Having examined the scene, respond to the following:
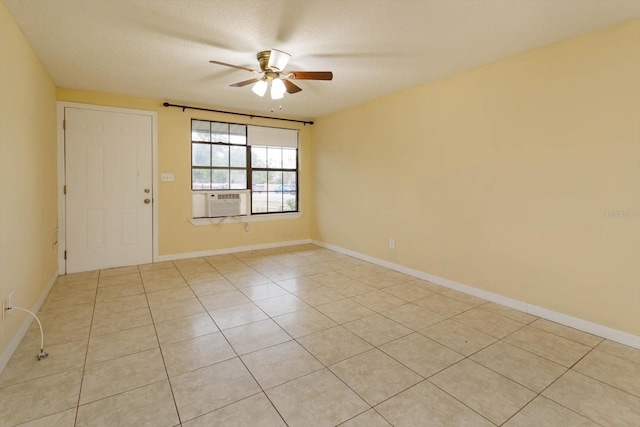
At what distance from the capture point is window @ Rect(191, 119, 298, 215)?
16.4 ft

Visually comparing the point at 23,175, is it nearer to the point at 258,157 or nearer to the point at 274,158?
the point at 258,157

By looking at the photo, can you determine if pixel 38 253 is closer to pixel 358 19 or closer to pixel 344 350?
pixel 344 350

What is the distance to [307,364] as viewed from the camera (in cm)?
212

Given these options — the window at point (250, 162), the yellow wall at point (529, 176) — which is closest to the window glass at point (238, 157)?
the window at point (250, 162)

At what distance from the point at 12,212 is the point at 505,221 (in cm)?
410

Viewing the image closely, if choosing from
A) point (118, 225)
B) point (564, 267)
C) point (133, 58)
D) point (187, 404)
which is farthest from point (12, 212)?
point (564, 267)

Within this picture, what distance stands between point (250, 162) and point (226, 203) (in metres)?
0.82

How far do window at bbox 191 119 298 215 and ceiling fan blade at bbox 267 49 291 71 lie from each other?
248 cm

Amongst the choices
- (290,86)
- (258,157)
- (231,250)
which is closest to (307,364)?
(290,86)

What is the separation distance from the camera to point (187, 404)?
5.70 ft

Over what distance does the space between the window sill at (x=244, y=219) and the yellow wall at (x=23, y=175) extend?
1.82 meters

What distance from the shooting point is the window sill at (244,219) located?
5005 mm

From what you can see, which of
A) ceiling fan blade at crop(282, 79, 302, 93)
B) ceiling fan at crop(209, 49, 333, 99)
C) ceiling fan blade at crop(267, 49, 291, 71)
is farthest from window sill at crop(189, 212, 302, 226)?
ceiling fan blade at crop(267, 49, 291, 71)

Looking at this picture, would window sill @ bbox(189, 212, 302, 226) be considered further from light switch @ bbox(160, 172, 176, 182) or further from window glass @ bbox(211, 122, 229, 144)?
window glass @ bbox(211, 122, 229, 144)
